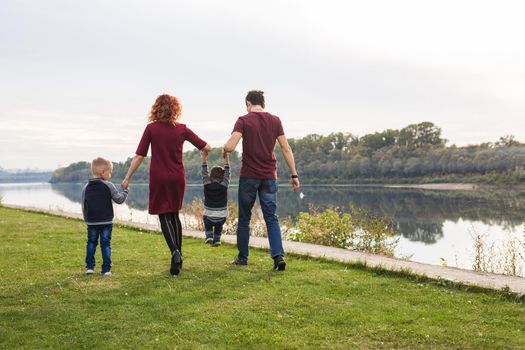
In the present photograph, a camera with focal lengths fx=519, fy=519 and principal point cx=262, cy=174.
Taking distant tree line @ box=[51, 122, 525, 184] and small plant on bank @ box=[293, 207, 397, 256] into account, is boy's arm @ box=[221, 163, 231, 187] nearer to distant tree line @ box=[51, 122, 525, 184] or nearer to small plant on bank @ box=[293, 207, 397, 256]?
small plant on bank @ box=[293, 207, 397, 256]

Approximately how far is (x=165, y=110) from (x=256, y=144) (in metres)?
1.18

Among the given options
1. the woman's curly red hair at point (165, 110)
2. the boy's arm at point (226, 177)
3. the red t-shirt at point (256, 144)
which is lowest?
the boy's arm at point (226, 177)

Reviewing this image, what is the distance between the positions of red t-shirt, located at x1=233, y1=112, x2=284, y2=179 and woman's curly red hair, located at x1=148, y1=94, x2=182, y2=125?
766 millimetres

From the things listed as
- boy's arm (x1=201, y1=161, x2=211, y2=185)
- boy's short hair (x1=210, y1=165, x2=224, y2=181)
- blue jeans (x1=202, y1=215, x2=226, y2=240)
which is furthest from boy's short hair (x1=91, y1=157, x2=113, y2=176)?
blue jeans (x1=202, y1=215, x2=226, y2=240)

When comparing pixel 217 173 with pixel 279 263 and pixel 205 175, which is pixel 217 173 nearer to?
pixel 205 175

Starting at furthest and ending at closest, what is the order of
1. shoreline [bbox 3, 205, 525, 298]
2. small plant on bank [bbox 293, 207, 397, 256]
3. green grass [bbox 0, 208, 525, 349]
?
1. small plant on bank [bbox 293, 207, 397, 256]
2. shoreline [bbox 3, 205, 525, 298]
3. green grass [bbox 0, 208, 525, 349]

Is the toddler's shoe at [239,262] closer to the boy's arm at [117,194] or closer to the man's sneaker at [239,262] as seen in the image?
the man's sneaker at [239,262]

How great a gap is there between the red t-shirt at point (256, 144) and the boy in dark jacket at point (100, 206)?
155cm

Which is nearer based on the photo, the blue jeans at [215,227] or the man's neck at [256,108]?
the man's neck at [256,108]

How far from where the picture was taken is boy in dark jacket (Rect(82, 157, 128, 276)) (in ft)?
20.5

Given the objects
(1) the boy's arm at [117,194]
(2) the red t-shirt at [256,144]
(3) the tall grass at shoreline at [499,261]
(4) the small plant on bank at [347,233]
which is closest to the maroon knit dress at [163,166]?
(1) the boy's arm at [117,194]

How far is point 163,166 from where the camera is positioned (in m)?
6.22

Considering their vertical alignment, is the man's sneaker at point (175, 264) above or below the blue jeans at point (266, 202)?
below

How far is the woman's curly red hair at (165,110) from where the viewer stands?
20.6 ft
